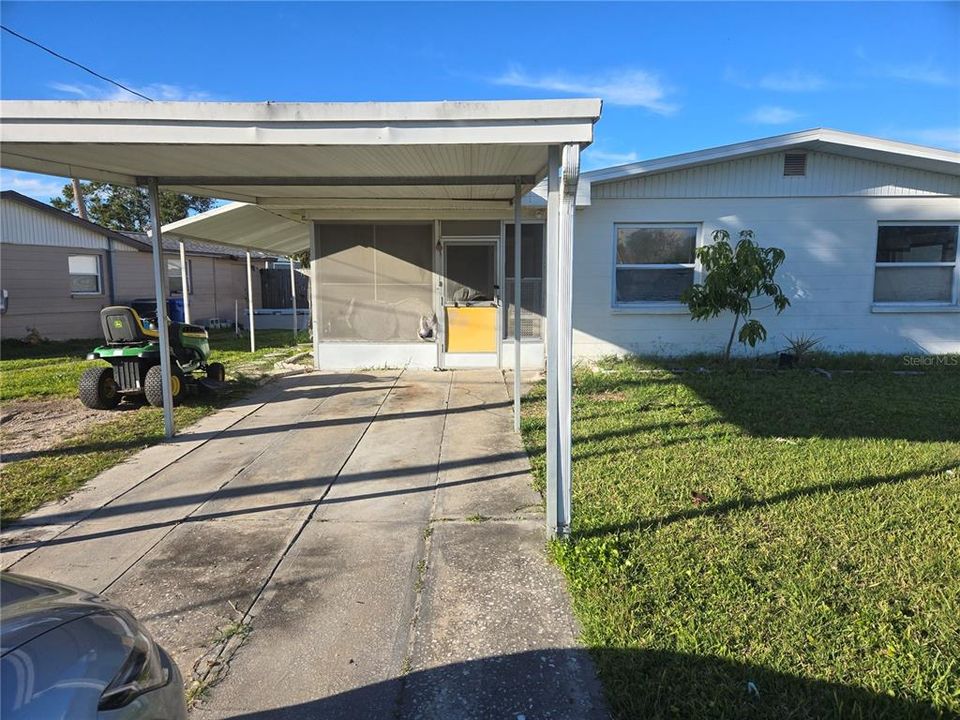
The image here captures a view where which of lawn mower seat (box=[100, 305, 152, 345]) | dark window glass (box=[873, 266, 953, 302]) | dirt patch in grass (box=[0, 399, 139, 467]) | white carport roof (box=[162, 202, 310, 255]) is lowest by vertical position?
dirt patch in grass (box=[0, 399, 139, 467])

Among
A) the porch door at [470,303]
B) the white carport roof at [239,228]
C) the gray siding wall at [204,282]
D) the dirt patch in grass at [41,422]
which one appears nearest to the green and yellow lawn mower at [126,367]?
the dirt patch in grass at [41,422]

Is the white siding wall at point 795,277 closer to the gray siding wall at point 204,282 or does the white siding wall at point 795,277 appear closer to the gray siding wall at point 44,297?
the gray siding wall at point 44,297

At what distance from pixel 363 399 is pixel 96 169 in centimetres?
408

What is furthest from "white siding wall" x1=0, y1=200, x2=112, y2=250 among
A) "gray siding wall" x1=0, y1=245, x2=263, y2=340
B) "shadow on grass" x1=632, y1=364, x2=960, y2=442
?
"shadow on grass" x1=632, y1=364, x2=960, y2=442

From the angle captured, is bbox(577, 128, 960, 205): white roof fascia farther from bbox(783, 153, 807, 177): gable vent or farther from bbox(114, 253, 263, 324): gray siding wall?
bbox(114, 253, 263, 324): gray siding wall

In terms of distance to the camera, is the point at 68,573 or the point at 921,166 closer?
the point at 68,573

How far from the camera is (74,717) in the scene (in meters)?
1.38

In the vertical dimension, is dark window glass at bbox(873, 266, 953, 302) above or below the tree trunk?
above

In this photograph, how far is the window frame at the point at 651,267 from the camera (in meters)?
10.3

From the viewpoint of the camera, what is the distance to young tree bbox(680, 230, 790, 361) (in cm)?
912

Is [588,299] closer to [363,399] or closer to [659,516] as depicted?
[363,399]

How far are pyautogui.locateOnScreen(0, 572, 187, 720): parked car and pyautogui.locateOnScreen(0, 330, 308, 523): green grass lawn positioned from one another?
3313 mm

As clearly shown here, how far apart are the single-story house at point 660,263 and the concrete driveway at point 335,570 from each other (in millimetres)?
4137

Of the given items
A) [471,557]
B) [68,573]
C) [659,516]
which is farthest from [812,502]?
[68,573]
